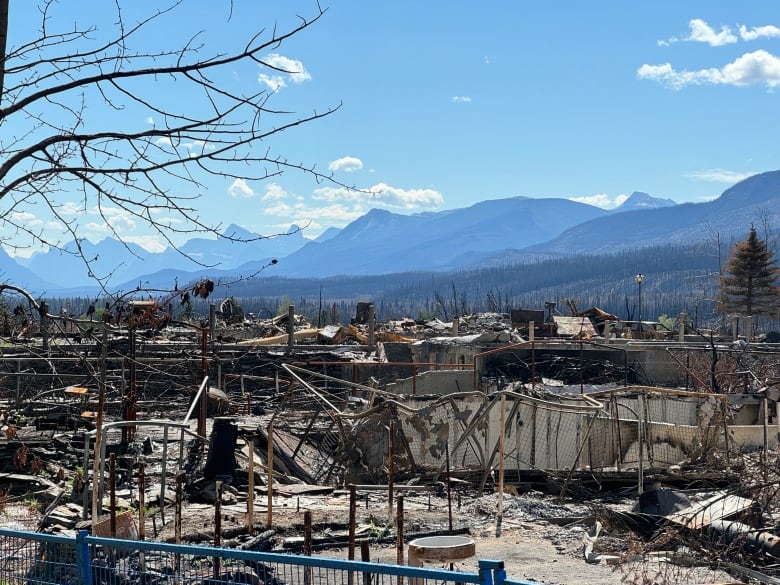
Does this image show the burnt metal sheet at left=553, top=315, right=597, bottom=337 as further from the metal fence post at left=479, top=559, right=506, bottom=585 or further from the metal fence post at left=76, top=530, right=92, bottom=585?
the metal fence post at left=479, top=559, right=506, bottom=585

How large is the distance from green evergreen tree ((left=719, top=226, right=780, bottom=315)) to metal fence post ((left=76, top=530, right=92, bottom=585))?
199 feet

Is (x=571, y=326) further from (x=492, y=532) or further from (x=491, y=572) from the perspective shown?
(x=491, y=572)

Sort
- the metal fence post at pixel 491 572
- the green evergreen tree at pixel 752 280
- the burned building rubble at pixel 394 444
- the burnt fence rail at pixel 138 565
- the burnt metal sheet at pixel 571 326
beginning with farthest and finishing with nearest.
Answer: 1. the green evergreen tree at pixel 752 280
2. the burnt metal sheet at pixel 571 326
3. the burned building rubble at pixel 394 444
4. the burnt fence rail at pixel 138 565
5. the metal fence post at pixel 491 572

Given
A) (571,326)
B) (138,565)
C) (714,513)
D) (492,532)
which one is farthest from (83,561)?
(571,326)

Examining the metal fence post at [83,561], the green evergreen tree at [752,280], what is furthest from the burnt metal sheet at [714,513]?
the green evergreen tree at [752,280]

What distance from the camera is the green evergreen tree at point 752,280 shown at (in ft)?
206

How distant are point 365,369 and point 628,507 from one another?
49.6 ft

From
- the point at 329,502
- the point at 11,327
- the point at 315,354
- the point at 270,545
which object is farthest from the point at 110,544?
the point at 315,354

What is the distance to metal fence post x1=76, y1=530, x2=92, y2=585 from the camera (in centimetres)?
550

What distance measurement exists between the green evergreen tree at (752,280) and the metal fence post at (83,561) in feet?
199

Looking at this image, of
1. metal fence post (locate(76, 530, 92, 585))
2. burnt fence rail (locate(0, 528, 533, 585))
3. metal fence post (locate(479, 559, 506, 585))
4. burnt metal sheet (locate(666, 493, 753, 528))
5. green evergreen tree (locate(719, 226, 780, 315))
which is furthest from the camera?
green evergreen tree (locate(719, 226, 780, 315))

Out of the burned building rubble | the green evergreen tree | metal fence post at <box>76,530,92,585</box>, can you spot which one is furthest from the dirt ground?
the green evergreen tree

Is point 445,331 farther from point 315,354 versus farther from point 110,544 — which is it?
point 110,544

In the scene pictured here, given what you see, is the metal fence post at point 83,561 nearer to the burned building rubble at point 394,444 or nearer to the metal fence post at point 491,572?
the metal fence post at point 491,572
